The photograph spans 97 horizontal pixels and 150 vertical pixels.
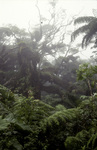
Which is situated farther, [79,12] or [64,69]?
[79,12]

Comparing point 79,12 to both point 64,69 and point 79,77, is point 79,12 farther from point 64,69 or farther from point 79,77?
point 79,77

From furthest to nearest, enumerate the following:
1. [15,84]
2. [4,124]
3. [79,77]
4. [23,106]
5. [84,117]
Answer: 1. [15,84]
2. [79,77]
3. [84,117]
4. [23,106]
5. [4,124]

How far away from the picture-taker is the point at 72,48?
2277 cm

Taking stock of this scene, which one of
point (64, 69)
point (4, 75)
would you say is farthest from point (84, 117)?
point (64, 69)

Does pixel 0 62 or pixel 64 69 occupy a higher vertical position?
pixel 64 69

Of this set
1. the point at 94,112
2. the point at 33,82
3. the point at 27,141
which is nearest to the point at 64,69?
the point at 33,82

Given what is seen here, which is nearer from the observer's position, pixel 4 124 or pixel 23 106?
pixel 4 124

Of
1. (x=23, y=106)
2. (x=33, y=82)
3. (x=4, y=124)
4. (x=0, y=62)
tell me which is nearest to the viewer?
(x=4, y=124)

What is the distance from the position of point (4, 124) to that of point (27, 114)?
0.73 meters

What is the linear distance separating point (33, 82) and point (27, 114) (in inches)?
311

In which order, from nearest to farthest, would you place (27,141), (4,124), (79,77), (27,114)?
(4,124)
(27,141)
(27,114)
(79,77)

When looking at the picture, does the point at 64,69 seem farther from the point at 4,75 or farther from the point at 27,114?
the point at 27,114

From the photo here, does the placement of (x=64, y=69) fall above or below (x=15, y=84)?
above

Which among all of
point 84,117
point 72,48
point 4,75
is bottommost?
point 84,117
